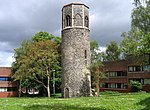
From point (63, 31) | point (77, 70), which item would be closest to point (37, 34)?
point (63, 31)

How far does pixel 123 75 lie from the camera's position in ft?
200

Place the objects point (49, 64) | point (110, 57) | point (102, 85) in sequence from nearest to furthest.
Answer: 1. point (49, 64)
2. point (102, 85)
3. point (110, 57)

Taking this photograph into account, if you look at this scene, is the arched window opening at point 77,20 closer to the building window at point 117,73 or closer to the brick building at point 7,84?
the building window at point 117,73

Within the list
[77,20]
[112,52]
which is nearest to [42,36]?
[77,20]

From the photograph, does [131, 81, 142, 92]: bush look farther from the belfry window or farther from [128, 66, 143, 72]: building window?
the belfry window

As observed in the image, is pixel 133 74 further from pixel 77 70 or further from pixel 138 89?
pixel 77 70

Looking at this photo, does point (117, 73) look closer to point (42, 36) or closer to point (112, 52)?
point (42, 36)

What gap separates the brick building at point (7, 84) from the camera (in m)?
64.0

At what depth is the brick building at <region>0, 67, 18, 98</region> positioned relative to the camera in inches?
2520

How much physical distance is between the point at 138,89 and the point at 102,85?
15075mm

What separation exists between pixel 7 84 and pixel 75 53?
2698 centimetres

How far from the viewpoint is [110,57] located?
304 feet

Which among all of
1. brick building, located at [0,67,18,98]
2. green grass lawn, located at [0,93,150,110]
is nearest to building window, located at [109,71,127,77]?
brick building, located at [0,67,18,98]

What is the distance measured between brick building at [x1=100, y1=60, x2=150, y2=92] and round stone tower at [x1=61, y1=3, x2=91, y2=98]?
15020 mm
